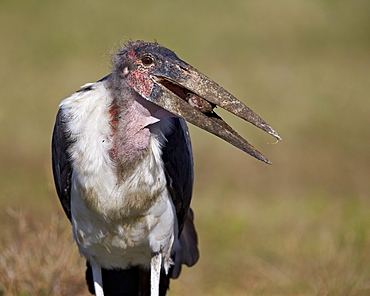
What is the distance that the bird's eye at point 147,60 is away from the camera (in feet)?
12.9

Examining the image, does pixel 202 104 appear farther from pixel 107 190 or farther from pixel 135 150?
pixel 107 190

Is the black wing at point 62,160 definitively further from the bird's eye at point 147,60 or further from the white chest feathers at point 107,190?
the bird's eye at point 147,60

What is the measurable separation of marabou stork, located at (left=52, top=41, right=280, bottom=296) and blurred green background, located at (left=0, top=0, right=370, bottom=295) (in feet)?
1.03

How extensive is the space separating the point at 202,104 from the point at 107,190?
0.70 metres

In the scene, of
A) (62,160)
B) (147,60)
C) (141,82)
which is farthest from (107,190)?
(147,60)

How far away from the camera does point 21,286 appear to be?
525 centimetres

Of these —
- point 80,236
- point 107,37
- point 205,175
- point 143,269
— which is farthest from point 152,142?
point 107,37

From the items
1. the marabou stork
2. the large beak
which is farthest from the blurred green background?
the large beak

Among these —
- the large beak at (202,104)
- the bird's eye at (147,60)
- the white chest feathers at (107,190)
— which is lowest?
the white chest feathers at (107,190)

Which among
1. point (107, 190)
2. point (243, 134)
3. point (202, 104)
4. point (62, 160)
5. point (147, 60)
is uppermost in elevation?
point (243, 134)

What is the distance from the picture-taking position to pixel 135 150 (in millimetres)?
4031

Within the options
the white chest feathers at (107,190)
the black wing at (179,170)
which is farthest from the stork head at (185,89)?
the black wing at (179,170)

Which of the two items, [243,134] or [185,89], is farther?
[243,134]

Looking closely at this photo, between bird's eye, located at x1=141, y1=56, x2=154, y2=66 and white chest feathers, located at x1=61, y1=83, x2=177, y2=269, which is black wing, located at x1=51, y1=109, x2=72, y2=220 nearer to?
white chest feathers, located at x1=61, y1=83, x2=177, y2=269
